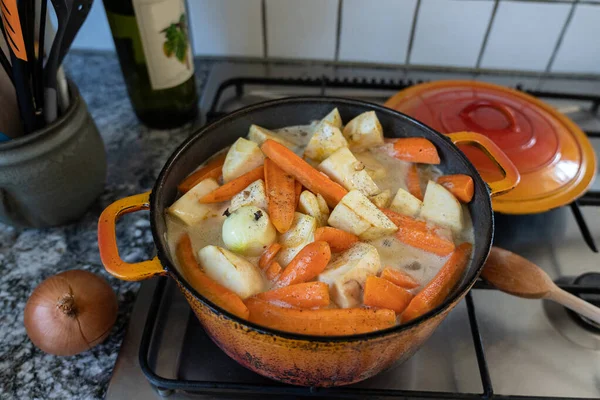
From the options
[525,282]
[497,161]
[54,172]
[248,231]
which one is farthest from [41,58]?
[525,282]

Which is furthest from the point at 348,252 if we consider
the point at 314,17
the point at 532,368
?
the point at 314,17

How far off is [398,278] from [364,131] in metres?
0.29

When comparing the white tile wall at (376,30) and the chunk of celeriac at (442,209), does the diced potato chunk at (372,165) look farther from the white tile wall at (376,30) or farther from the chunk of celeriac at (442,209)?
the white tile wall at (376,30)

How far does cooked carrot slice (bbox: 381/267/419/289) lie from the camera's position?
708 millimetres

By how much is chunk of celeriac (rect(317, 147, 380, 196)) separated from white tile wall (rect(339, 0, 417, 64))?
0.54m

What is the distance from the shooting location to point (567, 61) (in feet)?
4.21

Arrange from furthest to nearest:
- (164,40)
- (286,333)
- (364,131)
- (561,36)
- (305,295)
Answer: (561,36) → (164,40) → (364,131) → (305,295) → (286,333)

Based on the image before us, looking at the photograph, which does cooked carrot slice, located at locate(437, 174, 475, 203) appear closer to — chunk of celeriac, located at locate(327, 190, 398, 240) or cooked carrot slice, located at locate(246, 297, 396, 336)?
chunk of celeriac, located at locate(327, 190, 398, 240)

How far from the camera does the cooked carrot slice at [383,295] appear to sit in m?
0.67

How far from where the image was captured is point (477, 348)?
77cm

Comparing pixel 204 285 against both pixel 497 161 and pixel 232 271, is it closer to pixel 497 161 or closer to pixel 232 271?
pixel 232 271

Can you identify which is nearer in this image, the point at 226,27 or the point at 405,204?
the point at 405,204

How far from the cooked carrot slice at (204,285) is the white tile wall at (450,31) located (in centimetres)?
84

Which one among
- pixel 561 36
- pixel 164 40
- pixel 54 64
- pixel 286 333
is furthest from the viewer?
pixel 561 36
